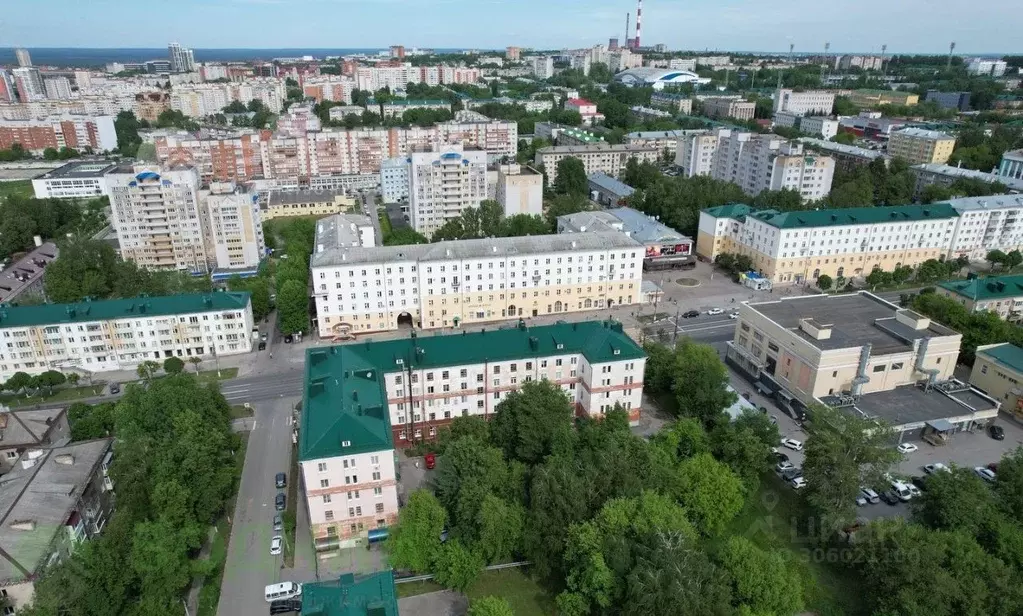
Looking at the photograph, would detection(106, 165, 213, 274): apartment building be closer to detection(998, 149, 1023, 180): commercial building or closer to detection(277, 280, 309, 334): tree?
detection(277, 280, 309, 334): tree

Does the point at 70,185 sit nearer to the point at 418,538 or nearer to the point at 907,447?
the point at 418,538

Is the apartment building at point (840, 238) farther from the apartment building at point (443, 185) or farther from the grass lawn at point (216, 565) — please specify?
the grass lawn at point (216, 565)

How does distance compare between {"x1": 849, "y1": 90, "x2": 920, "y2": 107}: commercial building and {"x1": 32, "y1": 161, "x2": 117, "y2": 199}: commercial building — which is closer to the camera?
{"x1": 32, "y1": 161, "x2": 117, "y2": 199}: commercial building

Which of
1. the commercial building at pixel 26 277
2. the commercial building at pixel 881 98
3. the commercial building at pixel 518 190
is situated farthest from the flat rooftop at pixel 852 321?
the commercial building at pixel 881 98

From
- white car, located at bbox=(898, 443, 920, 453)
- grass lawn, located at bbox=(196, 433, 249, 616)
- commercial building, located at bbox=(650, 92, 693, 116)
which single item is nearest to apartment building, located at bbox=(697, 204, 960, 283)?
white car, located at bbox=(898, 443, 920, 453)

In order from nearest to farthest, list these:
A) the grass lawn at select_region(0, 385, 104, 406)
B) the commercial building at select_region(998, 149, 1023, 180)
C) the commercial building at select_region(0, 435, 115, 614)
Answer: the commercial building at select_region(0, 435, 115, 614) < the grass lawn at select_region(0, 385, 104, 406) < the commercial building at select_region(998, 149, 1023, 180)

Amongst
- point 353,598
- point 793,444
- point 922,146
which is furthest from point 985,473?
point 922,146
